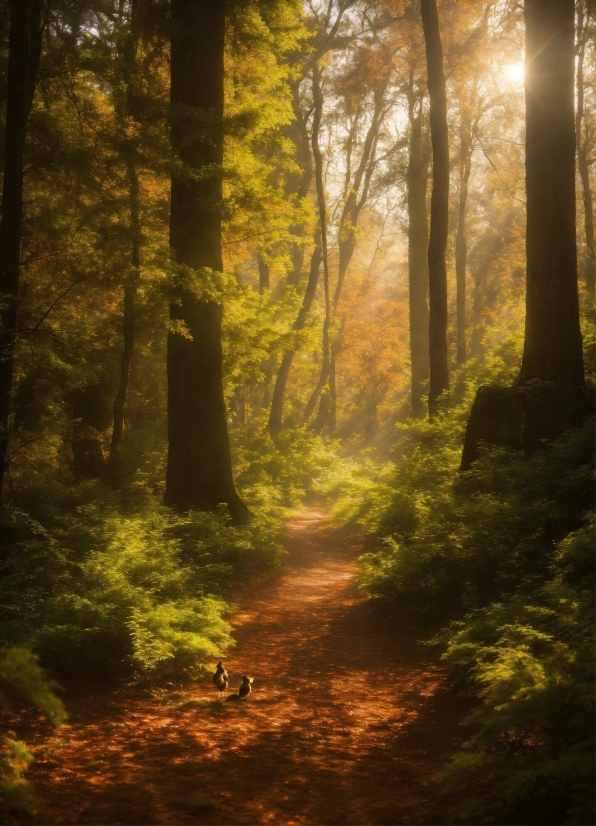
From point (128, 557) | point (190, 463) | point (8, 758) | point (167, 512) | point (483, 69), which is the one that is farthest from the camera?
A: point (483, 69)

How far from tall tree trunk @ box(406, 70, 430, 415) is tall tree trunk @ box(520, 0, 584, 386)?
43.9 ft

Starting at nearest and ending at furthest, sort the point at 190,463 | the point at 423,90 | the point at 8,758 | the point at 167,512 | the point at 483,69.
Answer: the point at 8,758 < the point at 167,512 < the point at 190,463 < the point at 483,69 < the point at 423,90

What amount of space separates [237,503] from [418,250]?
1553 cm

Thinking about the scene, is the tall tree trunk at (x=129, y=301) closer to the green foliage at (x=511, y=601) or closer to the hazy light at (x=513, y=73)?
the green foliage at (x=511, y=601)

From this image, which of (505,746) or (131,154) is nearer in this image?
(505,746)

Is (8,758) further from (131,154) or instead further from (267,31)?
(267,31)

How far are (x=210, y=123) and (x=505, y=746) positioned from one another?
35.3 ft

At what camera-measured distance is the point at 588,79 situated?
28719 mm

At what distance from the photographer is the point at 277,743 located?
17.4ft

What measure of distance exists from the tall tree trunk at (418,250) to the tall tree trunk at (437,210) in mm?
6612

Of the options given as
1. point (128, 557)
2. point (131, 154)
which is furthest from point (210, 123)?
point (128, 557)

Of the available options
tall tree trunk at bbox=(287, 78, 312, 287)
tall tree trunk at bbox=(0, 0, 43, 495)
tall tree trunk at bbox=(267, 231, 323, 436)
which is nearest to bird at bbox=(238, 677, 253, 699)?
tall tree trunk at bbox=(0, 0, 43, 495)

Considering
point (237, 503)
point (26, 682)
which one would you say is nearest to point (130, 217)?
point (237, 503)

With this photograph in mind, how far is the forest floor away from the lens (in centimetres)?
421
